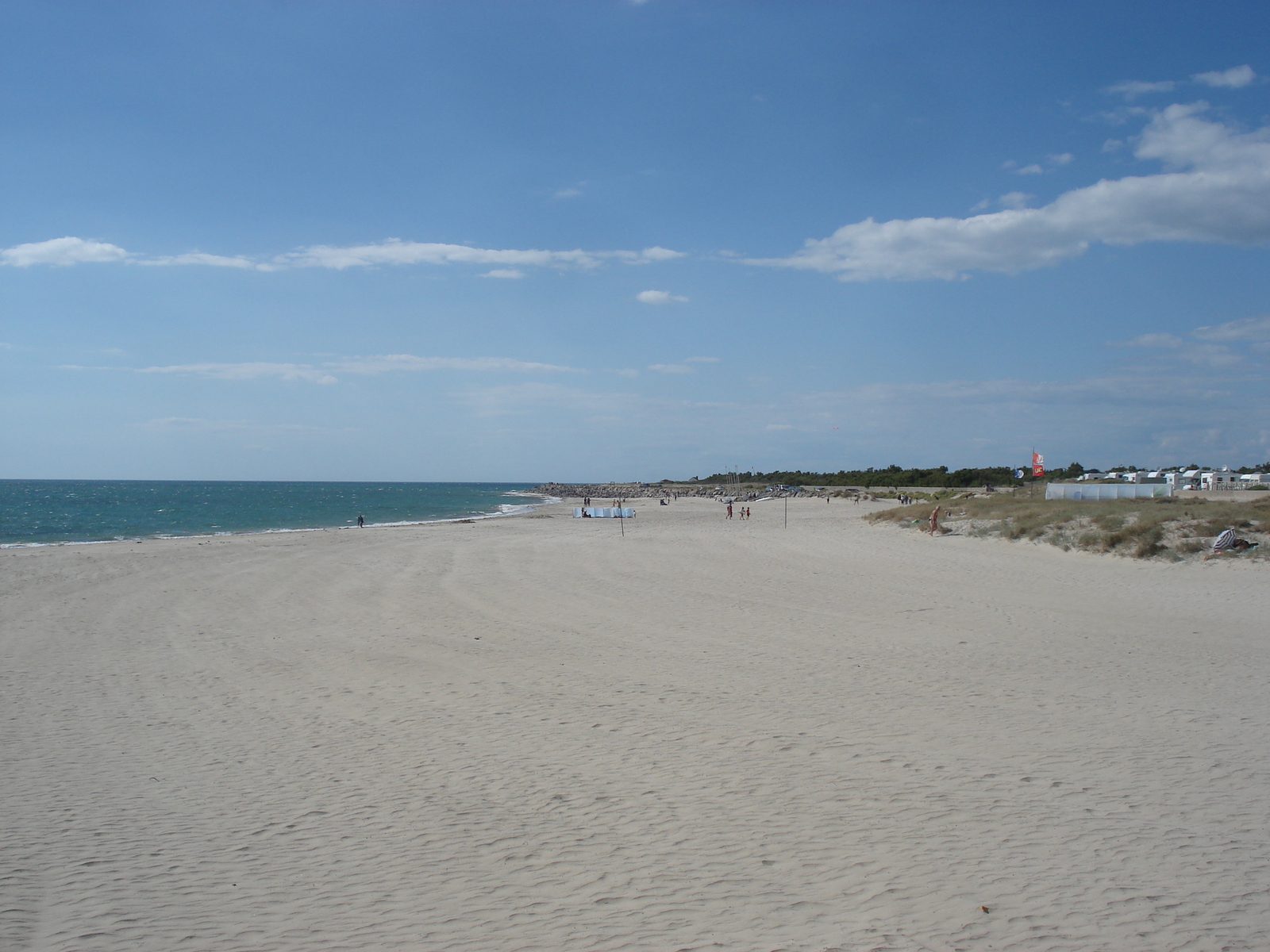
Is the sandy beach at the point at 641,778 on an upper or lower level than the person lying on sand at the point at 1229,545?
lower

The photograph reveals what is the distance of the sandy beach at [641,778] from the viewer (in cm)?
396

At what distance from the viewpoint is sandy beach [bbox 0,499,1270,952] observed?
13.0 feet

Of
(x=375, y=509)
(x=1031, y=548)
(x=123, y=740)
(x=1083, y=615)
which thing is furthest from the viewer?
(x=375, y=509)

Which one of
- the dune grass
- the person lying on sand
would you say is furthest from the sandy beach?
the dune grass

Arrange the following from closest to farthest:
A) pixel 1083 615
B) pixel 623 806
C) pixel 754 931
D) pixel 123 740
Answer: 1. pixel 754 931
2. pixel 623 806
3. pixel 123 740
4. pixel 1083 615

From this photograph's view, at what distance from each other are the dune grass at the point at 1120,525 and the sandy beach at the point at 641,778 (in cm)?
614

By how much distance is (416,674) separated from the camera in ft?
31.0

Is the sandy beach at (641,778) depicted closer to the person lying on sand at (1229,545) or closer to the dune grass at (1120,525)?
the person lying on sand at (1229,545)

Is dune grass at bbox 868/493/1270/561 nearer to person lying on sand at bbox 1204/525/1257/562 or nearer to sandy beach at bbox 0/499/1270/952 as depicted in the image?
person lying on sand at bbox 1204/525/1257/562

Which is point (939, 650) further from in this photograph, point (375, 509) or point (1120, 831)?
point (375, 509)

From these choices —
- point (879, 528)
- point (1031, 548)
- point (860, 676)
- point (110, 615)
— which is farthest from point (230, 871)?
point (879, 528)

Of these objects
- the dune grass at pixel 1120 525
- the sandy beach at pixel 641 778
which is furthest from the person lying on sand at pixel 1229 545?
the sandy beach at pixel 641 778

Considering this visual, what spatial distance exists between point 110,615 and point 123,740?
8.09m

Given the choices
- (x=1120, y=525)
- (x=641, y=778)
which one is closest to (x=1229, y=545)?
(x=1120, y=525)
